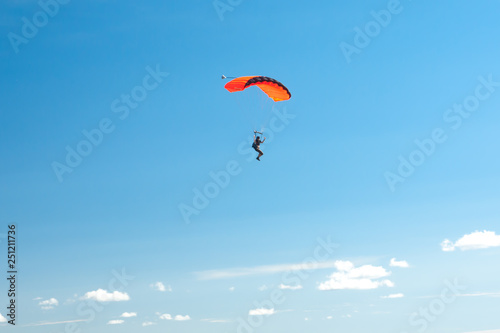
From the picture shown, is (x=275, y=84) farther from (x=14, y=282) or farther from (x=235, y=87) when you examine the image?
(x=14, y=282)

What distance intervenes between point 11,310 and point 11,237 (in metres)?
7.96

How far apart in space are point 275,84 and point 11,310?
122ft

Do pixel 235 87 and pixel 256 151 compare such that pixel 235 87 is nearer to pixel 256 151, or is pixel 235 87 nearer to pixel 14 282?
pixel 256 151

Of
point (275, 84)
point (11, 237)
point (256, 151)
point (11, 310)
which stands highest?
point (275, 84)

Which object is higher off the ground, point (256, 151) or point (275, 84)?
point (275, 84)

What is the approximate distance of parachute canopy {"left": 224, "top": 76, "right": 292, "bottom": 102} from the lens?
259ft

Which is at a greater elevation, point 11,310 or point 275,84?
point 275,84

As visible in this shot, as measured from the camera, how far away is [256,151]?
80.0 meters

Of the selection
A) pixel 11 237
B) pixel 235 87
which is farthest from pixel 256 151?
pixel 11 237

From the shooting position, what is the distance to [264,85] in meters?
79.8

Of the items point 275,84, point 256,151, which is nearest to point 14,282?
point 256,151

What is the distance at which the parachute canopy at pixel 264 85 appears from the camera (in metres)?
78.8

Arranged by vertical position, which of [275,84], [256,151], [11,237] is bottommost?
[11,237]

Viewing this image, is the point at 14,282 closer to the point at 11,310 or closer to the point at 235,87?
the point at 11,310
